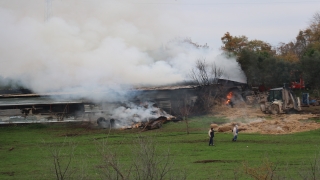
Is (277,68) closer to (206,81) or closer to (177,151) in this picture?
(206,81)

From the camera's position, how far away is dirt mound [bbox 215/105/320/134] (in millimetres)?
37553

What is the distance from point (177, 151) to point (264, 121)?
567 inches

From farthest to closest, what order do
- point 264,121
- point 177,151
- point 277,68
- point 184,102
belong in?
1. point 277,68
2. point 184,102
3. point 264,121
4. point 177,151

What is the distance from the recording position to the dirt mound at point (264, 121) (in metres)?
37.6

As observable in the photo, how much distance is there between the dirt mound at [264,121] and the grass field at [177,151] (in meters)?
1.76

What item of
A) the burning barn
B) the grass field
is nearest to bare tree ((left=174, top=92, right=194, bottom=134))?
the burning barn

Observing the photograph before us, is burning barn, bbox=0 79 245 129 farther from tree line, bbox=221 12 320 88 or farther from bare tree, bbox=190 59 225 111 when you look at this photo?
tree line, bbox=221 12 320 88

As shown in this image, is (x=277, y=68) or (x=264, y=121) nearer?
(x=264, y=121)

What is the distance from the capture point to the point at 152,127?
4150 centimetres

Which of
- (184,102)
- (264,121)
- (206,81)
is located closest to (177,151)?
(264,121)

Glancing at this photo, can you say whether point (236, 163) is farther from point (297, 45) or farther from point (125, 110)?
point (297, 45)

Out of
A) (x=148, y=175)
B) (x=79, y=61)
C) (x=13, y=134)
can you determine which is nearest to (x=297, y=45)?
(x=79, y=61)

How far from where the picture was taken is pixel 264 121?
41.8 meters

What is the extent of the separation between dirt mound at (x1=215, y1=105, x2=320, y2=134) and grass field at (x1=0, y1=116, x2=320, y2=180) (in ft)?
5.79
